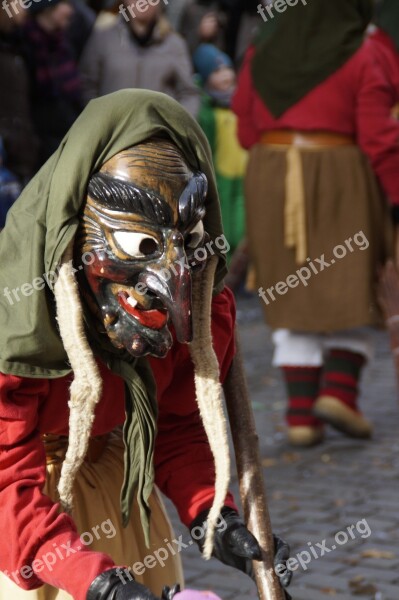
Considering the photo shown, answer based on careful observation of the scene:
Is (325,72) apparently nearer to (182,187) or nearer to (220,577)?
(220,577)

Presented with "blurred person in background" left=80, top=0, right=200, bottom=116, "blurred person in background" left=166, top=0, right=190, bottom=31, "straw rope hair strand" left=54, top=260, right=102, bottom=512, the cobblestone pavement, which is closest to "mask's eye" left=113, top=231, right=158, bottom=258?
"straw rope hair strand" left=54, top=260, right=102, bottom=512

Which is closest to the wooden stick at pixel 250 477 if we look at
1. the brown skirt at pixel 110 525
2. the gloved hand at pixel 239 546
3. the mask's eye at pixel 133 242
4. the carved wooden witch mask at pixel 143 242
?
the gloved hand at pixel 239 546

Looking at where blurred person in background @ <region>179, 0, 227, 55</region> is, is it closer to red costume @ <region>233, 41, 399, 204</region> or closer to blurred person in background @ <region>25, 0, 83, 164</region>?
blurred person in background @ <region>25, 0, 83, 164</region>

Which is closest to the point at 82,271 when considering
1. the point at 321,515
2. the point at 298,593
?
the point at 298,593

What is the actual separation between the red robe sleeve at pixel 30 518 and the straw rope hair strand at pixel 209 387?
0.31m

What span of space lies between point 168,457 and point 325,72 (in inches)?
131

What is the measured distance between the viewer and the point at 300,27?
576 centimetres

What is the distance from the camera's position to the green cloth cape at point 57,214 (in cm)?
234

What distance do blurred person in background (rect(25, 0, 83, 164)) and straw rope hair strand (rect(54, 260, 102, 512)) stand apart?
5189 millimetres

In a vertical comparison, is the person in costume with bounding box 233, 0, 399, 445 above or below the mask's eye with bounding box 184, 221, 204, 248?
below

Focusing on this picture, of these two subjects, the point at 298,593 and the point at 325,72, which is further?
the point at 325,72

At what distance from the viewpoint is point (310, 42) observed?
577 cm

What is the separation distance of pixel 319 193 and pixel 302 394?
0.98 meters

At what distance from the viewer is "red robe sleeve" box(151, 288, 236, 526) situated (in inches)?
104
